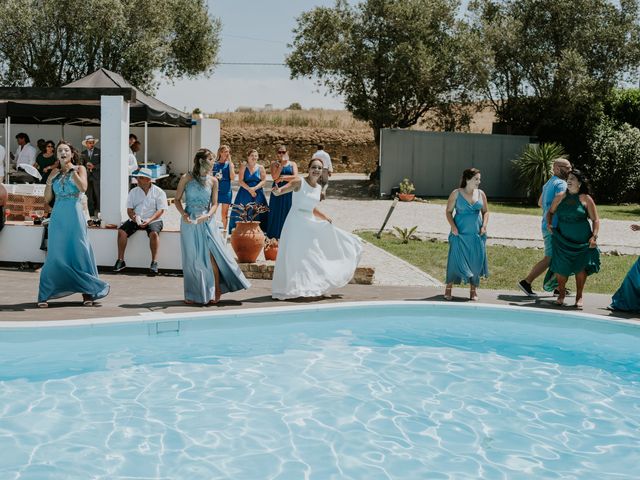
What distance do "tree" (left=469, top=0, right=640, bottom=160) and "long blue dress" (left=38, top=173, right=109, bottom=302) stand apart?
860 inches

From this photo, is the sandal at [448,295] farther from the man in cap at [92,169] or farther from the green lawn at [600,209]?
the green lawn at [600,209]

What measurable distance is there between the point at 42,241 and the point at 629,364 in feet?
25.4

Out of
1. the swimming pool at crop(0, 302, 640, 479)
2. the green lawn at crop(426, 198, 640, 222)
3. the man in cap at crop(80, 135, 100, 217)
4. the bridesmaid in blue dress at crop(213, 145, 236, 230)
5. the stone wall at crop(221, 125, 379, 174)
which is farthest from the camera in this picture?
the stone wall at crop(221, 125, 379, 174)

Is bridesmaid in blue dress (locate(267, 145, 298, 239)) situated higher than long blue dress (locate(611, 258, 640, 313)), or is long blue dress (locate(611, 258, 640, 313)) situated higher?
bridesmaid in blue dress (locate(267, 145, 298, 239))

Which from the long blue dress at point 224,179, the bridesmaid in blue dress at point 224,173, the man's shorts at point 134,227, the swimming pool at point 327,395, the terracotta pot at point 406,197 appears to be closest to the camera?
the swimming pool at point 327,395

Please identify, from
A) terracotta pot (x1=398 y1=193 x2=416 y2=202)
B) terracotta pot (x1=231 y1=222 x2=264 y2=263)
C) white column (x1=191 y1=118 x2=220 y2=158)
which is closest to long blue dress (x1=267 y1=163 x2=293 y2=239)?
terracotta pot (x1=231 y1=222 x2=264 y2=263)

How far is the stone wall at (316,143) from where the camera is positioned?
3838 cm

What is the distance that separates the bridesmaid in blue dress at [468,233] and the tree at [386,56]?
1825cm

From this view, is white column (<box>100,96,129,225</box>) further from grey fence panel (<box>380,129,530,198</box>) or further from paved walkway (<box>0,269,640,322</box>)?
grey fence panel (<box>380,129,530,198</box>)

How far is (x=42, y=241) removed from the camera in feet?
36.2

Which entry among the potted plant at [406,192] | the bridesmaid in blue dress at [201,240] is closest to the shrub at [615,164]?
the potted plant at [406,192]

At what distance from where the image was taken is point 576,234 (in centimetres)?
931

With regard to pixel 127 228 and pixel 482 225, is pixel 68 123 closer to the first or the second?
pixel 127 228

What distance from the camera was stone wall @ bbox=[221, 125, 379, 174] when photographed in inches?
1511
